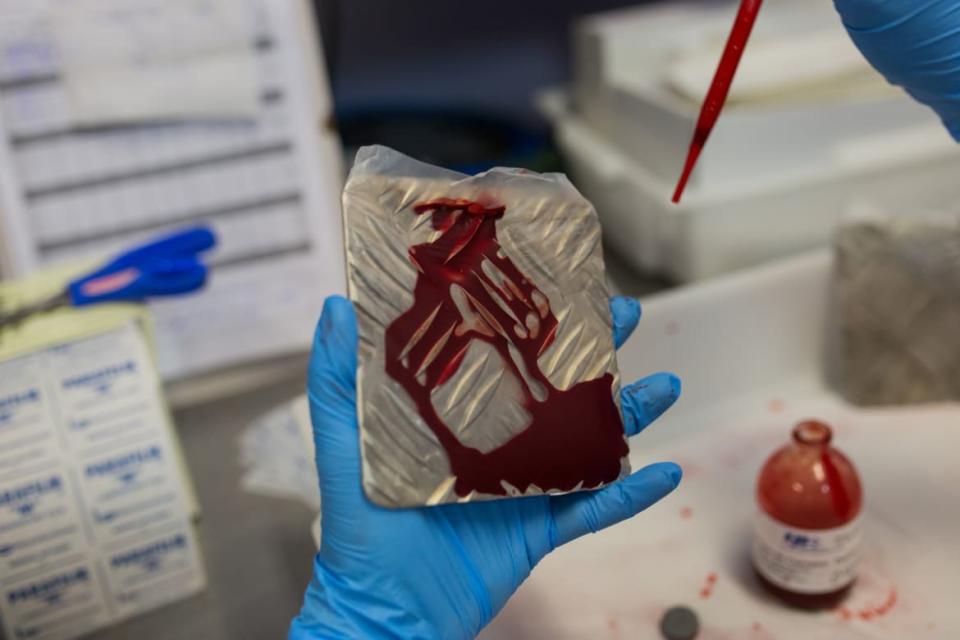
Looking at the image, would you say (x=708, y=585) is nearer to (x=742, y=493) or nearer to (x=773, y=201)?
(x=742, y=493)

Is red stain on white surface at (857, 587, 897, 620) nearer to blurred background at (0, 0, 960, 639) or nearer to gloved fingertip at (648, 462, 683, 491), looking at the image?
blurred background at (0, 0, 960, 639)

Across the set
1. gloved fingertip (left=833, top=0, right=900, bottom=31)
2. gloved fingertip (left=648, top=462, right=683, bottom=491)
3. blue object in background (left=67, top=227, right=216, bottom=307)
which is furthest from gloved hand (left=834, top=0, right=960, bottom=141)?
blue object in background (left=67, top=227, right=216, bottom=307)

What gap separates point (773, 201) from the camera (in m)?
1.07

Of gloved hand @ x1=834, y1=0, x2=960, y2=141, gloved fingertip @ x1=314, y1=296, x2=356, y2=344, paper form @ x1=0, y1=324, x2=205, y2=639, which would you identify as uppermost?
gloved hand @ x1=834, y1=0, x2=960, y2=141

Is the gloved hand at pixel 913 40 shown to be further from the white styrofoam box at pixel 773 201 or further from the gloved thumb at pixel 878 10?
the white styrofoam box at pixel 773 201

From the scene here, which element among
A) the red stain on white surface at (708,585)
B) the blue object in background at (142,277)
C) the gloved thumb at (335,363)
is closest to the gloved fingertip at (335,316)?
the gloved thumb at (335,363)

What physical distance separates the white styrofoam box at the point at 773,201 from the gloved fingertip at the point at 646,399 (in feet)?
1.45

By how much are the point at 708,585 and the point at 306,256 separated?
0.61 meters

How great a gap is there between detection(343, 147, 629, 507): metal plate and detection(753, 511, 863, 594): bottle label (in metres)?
0.23

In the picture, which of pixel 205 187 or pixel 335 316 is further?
pixel 205 187

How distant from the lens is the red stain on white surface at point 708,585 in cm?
82

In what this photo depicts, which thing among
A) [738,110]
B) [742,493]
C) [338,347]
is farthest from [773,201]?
[338,347]

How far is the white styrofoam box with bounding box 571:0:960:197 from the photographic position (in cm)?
105

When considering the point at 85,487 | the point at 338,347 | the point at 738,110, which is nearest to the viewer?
the point at 338,347
